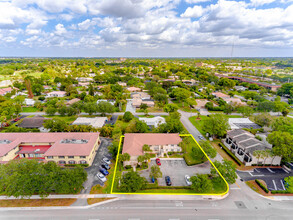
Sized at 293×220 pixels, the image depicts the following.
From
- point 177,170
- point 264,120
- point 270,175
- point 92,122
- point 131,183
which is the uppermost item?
point 131,183

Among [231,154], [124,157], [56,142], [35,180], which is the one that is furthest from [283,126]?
[56,142]

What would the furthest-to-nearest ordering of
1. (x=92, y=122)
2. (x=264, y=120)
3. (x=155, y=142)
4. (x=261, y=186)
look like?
(x=92, y=122), (x=264, y=120), (x=155, y=142), (x=261, y=186)

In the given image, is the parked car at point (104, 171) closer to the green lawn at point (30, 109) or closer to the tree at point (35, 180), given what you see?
the tree at point (35, 180)

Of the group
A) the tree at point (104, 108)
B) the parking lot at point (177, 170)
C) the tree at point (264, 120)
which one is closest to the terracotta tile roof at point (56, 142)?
the parking lot at point (177, 170)

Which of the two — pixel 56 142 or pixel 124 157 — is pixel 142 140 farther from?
pixel 56 142

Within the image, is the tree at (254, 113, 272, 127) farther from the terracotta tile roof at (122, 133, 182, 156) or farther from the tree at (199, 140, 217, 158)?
the terracotta tile roof at (122, 133, 182, 156)

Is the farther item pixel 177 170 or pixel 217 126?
pixel 217 126
